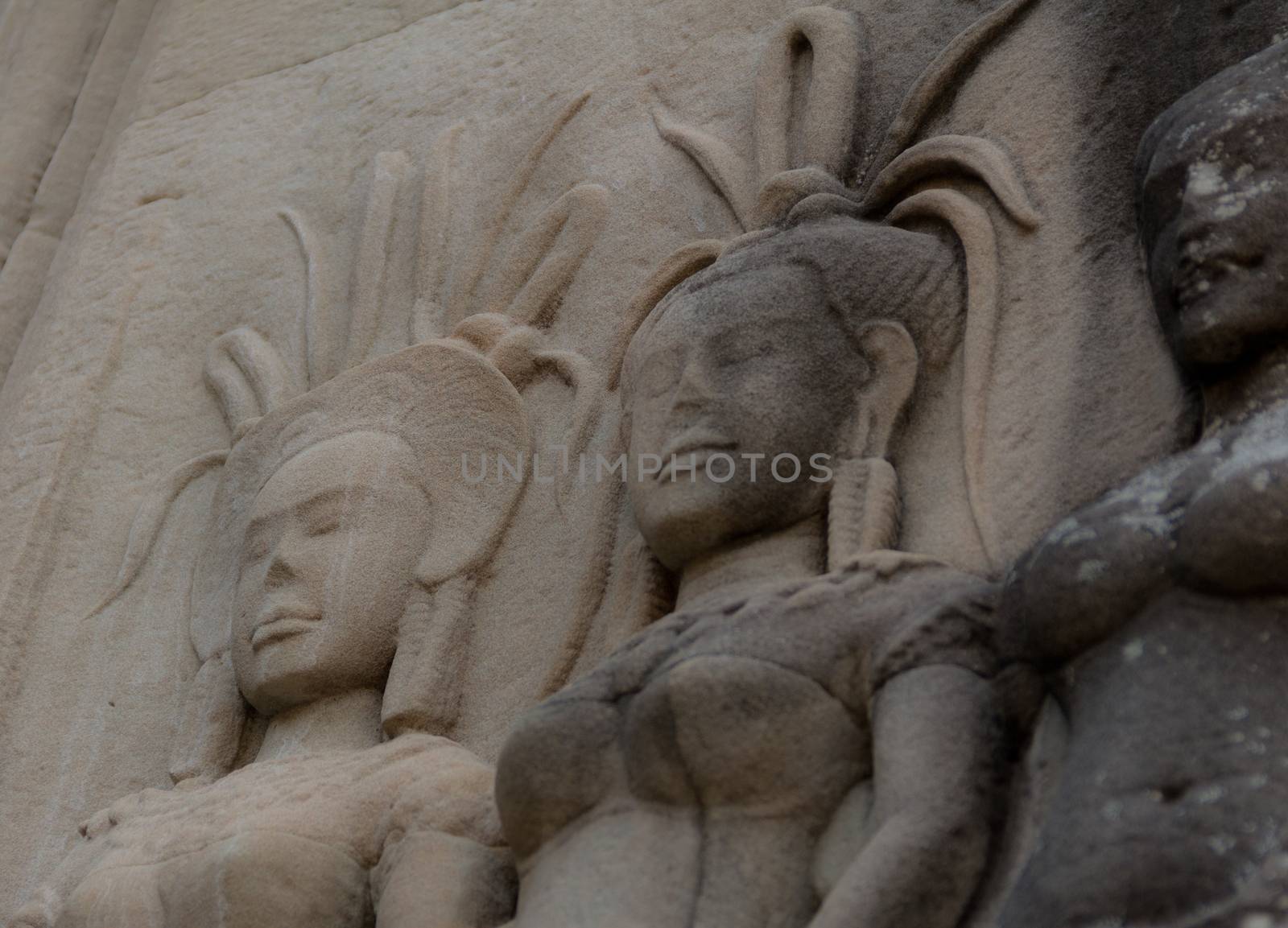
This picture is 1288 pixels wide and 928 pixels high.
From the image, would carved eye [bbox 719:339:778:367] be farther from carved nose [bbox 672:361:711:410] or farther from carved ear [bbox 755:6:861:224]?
carved ear [bbox 755:6:861:224]

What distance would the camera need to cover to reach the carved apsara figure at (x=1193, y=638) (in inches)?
80.3

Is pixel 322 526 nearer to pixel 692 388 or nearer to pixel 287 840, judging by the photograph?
pixel 287 840

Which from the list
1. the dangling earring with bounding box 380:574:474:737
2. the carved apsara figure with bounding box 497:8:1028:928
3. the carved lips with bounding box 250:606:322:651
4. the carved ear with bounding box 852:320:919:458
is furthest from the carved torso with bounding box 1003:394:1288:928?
the carved lips with bounding box 250:606:322:651

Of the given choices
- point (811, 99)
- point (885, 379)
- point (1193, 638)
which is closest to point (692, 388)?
point (885, 379)

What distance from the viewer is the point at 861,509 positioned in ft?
9.81

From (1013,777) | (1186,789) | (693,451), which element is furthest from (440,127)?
(1186,789)

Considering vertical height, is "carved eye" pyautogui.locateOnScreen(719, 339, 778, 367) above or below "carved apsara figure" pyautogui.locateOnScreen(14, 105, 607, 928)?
above

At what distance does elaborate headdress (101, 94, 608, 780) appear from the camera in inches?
139

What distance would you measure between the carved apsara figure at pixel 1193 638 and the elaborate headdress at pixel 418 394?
1261mm

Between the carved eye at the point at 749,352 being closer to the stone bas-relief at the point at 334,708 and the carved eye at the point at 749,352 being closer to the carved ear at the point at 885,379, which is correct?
the carved ear at the point at 885,379

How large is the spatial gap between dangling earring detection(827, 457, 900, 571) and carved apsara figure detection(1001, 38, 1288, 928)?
16.0 inches

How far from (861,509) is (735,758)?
58 cm

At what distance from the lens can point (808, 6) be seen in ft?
13.3

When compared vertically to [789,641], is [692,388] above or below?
above
